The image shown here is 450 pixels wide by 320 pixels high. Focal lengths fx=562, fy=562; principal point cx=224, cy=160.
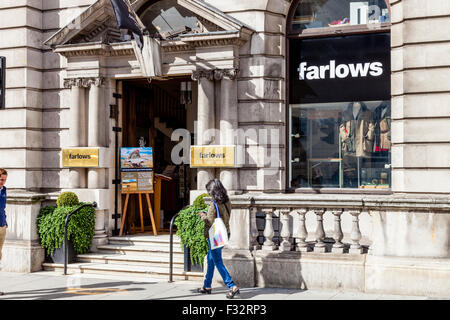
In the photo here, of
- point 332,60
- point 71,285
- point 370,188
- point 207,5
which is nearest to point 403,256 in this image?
point 370,188

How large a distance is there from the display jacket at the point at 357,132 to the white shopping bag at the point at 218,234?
440cm

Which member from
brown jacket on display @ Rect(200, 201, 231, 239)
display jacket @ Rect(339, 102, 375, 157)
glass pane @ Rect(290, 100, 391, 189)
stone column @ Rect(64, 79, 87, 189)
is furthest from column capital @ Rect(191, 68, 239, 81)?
brown jacket on display @ Rect(200, 201, 231, 239)

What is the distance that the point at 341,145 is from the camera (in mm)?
12148

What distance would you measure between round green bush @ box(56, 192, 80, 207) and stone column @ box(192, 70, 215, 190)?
9.06 ft

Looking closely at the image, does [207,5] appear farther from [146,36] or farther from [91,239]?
[91,239]

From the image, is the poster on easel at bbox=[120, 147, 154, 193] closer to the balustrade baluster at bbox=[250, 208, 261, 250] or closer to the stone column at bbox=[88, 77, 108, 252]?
the stone column at bbox=[88, 77, 108, 252]

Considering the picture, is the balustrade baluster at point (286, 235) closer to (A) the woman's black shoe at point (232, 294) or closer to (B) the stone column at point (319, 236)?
(B) the stone column at point (319, 236)

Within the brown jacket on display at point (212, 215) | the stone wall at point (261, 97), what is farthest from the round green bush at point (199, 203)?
the brown jacket on display at point (212, 215)

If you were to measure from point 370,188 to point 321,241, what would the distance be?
268 cm

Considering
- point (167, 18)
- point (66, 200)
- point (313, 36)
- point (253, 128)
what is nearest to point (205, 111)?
Result: point (253, 128)

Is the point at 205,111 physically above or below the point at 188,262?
above

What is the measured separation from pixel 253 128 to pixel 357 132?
2.23 meters

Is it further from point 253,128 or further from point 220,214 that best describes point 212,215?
point 253,128

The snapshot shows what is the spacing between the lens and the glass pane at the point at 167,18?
41.8 ft
